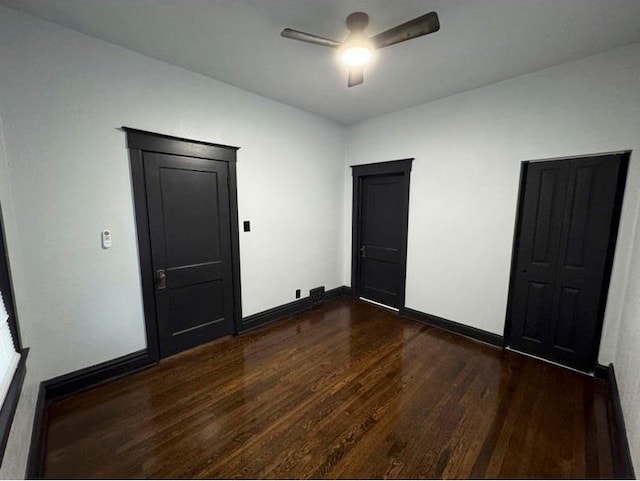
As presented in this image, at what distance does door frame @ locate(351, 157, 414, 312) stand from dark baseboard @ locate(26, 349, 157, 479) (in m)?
2.80

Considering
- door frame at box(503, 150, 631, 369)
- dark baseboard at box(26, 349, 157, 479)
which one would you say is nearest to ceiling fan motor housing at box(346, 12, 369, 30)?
door frame at box(503, 150, 631, 369)

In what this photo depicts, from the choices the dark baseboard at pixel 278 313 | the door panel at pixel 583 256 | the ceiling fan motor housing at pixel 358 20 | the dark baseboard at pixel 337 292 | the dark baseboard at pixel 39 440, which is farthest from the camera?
the dark baseboard at pixel 337 292

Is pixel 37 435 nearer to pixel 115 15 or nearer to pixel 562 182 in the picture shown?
pixel 115 15

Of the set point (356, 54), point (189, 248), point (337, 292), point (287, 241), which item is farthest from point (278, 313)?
point (356, 54)

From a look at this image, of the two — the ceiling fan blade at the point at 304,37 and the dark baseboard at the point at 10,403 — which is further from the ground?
the ceiling fan blade at the point at 304,37

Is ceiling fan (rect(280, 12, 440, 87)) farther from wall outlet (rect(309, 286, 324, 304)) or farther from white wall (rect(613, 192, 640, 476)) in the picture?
wall outlet (rect(309, 286, 324, 304))

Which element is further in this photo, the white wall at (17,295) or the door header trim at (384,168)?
the door header trim at (384,168)

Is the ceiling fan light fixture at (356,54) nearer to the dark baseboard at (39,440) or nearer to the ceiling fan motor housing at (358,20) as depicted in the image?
the ceiling fan motor housing at (358,20)

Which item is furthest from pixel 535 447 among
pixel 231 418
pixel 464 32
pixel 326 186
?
pixel 326 186

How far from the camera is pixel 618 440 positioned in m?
1.58

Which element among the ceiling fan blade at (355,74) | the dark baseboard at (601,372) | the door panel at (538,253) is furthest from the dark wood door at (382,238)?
the dark baseboard at (601,372)

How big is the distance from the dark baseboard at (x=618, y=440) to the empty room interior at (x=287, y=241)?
0.7 inches

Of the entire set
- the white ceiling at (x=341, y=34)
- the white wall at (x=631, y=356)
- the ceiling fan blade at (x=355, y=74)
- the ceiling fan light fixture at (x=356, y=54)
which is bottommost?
the white wall at (x=631, y=356)

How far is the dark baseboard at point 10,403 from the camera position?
101 centimetres
